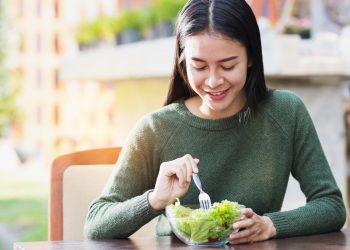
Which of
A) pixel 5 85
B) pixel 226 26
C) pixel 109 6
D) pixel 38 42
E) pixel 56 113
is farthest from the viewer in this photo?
pixel 5 85

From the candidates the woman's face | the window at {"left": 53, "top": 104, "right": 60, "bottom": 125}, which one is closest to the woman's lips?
the woman's face

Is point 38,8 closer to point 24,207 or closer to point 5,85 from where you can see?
point 5,85

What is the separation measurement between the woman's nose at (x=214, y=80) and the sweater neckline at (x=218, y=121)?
0.22 meters

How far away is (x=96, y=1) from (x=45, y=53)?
13.1ft

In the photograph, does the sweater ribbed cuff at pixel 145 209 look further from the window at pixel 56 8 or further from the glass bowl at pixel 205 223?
the window at pixel 56 8

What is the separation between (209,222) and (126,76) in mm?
3700

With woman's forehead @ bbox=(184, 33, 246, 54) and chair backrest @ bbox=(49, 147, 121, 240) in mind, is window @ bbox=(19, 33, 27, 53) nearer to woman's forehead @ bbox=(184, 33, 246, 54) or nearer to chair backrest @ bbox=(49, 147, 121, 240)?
chair backrest @ bbox=(49, 147, 121, 240)

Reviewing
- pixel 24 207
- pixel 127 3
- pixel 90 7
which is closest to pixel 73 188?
pixel 24 207

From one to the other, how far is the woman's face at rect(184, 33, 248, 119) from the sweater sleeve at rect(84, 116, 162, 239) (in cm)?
22

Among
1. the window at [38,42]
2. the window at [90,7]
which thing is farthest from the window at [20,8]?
the window at [90,7]

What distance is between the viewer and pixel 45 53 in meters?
14.9

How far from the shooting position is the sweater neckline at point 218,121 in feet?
7.61

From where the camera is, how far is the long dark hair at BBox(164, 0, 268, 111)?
2.15 meters

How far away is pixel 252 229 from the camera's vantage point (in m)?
1.99
